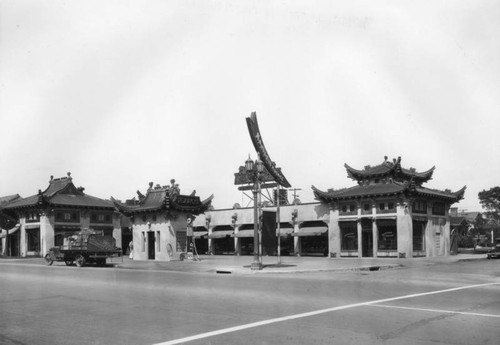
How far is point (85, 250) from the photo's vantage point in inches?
1377

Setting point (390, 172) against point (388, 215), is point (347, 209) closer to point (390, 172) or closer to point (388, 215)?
point (388, 215)

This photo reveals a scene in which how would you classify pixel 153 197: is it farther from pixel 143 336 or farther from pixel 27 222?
pixel 143 336

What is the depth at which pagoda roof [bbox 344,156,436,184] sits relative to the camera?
1890 inches

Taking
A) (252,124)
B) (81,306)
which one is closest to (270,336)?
(81,306)

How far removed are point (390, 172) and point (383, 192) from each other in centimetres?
341

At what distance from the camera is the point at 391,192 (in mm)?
44594

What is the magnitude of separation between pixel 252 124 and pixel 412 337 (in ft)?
87.6

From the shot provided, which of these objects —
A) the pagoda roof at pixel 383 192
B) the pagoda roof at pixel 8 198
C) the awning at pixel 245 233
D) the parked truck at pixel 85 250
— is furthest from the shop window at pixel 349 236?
the pagoda roof at pixel 8 198

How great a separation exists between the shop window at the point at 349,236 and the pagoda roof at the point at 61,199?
29102 mm

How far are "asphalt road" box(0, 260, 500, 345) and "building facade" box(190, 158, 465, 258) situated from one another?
89.3 ft

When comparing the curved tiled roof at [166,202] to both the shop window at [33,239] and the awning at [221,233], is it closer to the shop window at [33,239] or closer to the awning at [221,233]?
the awning at [221,233]

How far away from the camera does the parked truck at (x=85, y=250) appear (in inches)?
1384

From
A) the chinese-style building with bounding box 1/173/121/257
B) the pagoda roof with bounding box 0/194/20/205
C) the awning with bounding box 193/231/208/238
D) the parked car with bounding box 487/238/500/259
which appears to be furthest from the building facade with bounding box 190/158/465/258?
the pagoda roof with bounding box 0/194/20/205

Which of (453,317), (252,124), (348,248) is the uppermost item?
(252,124)
